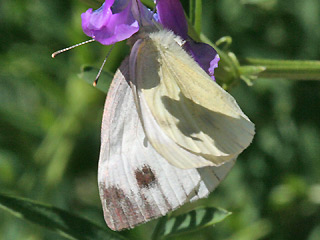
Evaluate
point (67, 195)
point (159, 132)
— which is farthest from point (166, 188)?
point (67, 195)

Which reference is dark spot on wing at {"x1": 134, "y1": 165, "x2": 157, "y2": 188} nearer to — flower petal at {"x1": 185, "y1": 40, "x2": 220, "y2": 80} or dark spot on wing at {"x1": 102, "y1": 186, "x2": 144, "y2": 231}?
dark spot on wing at {"x1": 102, "y1": 186, "x2": 144, "y2": 231}

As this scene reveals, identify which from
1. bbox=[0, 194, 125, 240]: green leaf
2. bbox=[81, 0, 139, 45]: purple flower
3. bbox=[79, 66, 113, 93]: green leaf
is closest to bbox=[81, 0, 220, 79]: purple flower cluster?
bbox=[81, 0, 139, 45]: purple flower

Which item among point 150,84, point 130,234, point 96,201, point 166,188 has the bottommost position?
point 96,201

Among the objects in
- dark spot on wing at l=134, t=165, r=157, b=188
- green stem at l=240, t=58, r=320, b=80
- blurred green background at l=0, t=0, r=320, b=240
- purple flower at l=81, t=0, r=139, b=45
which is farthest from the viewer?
blurred green background at l=0, t=0, r=320, b=240

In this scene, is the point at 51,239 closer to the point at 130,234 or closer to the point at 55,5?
the point at 130,234

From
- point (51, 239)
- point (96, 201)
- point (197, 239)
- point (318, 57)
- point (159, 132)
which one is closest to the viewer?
point (159, 132)

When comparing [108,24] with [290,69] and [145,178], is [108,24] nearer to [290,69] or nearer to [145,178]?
[145,178]
